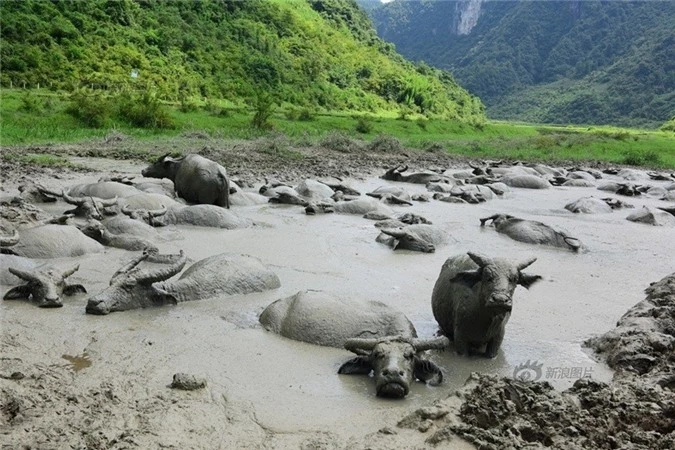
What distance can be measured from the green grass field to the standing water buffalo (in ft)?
30.0

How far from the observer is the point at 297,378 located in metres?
4.89

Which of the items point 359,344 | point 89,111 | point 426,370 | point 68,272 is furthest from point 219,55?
point 426,370

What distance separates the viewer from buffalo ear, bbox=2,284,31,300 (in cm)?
609

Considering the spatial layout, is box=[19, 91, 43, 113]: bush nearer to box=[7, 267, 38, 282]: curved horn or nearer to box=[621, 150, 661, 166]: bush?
box=[7, 267, 38, 282]: curved horn

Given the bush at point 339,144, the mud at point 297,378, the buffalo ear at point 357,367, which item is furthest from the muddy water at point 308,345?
the bush at point 339,144

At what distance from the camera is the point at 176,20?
60094mm

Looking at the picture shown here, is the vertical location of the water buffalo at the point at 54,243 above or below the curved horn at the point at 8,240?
below

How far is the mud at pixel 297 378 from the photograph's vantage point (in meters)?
3.89

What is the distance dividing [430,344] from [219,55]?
185 ft

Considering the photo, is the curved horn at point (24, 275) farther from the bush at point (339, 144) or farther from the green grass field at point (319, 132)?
the bush at point (339, 144)

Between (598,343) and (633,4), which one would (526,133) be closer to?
(598,343)

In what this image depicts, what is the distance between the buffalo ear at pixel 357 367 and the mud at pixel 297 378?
0.09 meters

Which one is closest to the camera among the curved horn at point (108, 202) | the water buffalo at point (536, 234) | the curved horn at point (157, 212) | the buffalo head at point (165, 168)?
the curved horn at point (157, 212)

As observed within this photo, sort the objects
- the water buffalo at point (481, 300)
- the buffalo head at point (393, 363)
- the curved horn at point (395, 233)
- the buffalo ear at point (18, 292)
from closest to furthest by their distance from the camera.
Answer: the buffalo head at point (393, 363) < the water buffalo at point (481, 300) < the buffalo ear at point (18, 292) < the curved horn at point (395, 233)
